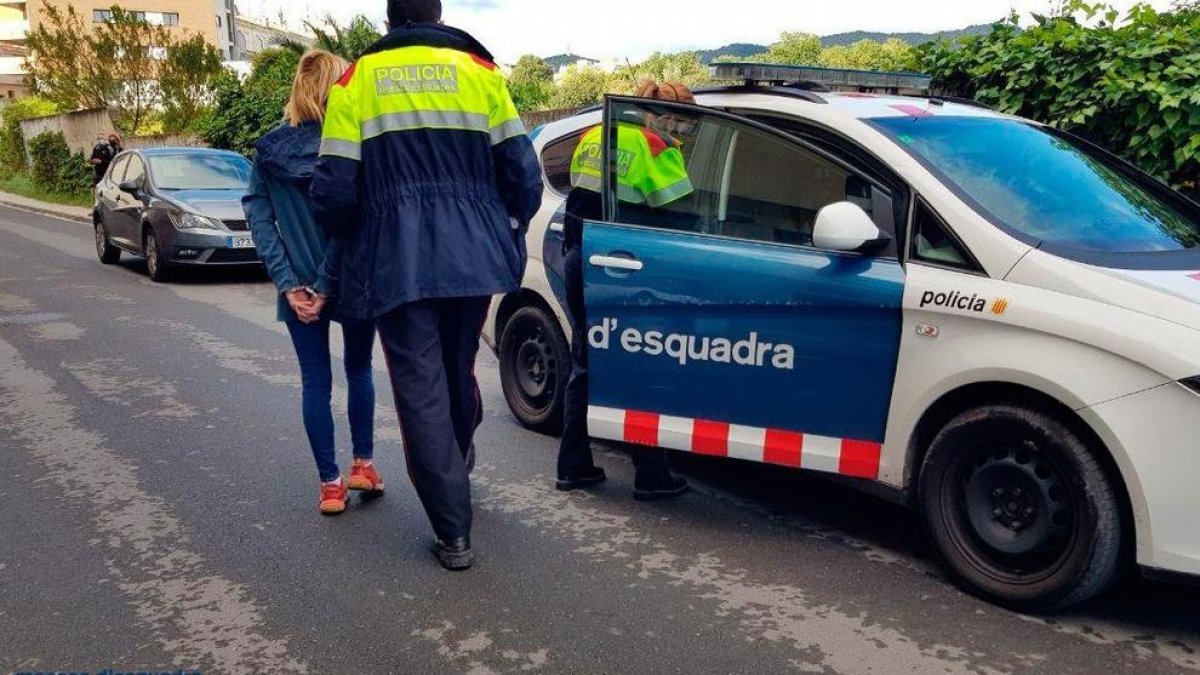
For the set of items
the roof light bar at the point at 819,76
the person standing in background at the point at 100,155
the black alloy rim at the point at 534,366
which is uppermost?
the roof light bar at the point at 819,76

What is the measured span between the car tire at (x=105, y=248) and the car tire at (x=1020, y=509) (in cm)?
1280

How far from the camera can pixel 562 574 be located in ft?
13.0

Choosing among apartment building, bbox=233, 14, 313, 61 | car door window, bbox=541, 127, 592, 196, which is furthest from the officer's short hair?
apartment building, bbox=233, 14, 313, 61

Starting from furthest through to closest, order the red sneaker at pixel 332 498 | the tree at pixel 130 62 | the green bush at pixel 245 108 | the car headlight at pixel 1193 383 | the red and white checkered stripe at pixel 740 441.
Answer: the tree at pixel 130 62
the green bush at pixel 245 108
the red sneaker at pixel 332 498
the red and white checkered stripe at pixel 740 441
the car headlight at pixel 1193 383

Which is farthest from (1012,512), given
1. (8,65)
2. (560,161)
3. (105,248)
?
(8,65)

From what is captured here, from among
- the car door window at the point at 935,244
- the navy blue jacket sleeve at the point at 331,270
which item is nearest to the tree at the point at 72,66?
the navy blue jacket sleeve at the point at 331,270

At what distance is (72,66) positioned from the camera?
34031mm

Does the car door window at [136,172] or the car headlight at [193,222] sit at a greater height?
the car door window at [136,172]

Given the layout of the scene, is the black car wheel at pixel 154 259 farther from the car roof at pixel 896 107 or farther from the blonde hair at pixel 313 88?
the car roof at pixel 896 107

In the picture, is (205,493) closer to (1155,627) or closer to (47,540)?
(47,540)

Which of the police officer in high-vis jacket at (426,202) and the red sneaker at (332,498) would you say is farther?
the red sneaker at (332,498)

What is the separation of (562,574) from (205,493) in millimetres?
1871

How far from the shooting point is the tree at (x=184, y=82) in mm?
31078

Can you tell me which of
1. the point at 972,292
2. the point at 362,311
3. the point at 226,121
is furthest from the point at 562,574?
the point at 226,121
